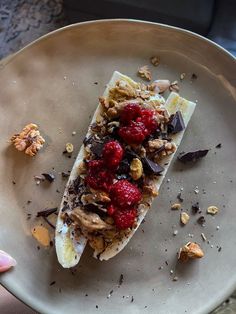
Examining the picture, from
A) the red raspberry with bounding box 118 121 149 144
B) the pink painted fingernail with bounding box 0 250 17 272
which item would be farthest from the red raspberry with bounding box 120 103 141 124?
the pink painted fingernail with bounding box 0 250 17 272

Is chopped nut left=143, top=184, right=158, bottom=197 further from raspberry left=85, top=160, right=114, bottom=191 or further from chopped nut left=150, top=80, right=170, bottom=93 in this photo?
chopped nut left=150, top=80, right=170, bottom=93

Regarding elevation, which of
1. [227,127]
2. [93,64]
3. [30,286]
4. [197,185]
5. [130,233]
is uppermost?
[93,64]

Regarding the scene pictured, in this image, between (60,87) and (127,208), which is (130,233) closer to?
(127,208)

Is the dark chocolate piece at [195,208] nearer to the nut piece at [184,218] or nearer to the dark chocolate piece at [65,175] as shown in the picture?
the nut piece at [184,218]

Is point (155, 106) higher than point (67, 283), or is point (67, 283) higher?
point (155, 106)

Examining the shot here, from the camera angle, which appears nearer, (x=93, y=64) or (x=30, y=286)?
(x=30, y=286)

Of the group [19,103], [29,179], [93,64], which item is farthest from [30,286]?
[93,64]

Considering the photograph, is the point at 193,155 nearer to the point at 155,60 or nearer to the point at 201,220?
the point at 201,220

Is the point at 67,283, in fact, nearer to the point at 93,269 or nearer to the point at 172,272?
the point at 93,269
